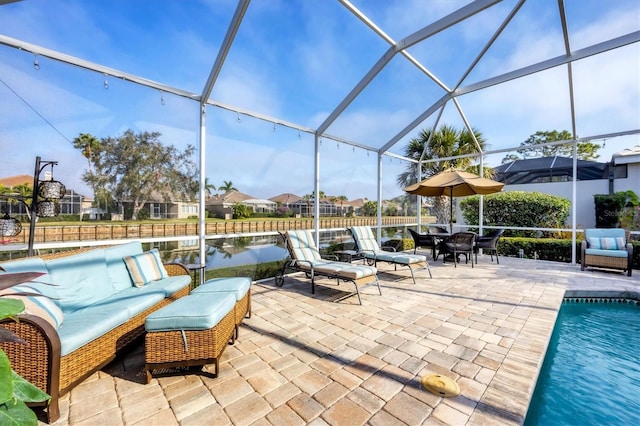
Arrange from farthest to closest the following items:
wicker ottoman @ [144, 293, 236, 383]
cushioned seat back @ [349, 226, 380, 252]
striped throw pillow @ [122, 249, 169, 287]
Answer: cushioned seat back @ [349, 226, 380, 252] → striped throw pillow @ [122, 249, 169, 287] → wicker ottoman @ [144, 293, 236, 383]

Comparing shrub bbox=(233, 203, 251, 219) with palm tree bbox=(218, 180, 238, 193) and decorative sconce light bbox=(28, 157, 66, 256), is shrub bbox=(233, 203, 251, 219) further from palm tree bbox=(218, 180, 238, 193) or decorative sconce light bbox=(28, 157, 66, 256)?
decorative sconce light bbox=(28, 157, 66, 256)

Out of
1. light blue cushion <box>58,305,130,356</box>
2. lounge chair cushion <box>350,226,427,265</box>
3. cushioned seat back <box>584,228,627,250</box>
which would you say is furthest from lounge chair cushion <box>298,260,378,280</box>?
cushioned seat back <box>584,228,627,250</box>

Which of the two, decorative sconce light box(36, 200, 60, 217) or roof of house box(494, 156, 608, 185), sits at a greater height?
roof of house box(494, 156, 608, 185)

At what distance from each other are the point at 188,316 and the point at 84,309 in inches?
51.8

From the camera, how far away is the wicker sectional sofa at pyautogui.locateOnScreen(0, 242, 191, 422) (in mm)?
1945

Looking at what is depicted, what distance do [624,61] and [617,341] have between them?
541 cm

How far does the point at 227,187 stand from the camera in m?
5.52

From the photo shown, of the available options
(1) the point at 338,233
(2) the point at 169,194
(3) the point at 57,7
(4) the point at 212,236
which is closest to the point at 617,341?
(1) the point at 338,233

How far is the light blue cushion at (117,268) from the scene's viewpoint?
348 cm

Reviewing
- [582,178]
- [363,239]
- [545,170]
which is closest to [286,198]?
[363,239]

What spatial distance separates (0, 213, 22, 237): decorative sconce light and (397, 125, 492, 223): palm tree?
29.3 feet

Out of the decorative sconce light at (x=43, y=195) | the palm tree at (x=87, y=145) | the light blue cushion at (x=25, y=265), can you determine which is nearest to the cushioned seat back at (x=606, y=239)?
the light blue cushion at (x=25, y=265)

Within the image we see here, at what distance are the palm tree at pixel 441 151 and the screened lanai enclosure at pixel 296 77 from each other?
65.6 inches

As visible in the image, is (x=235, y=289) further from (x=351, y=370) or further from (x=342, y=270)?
(x=342, y=270)
